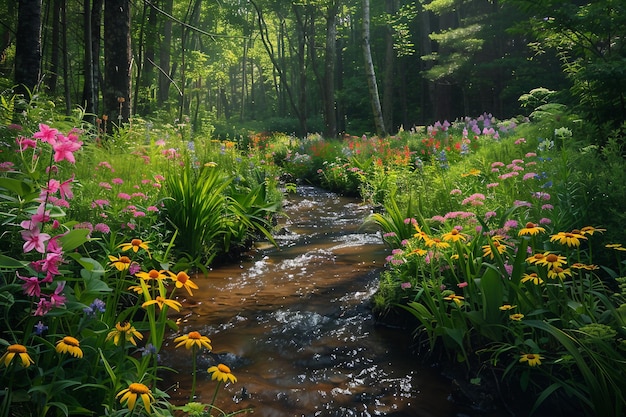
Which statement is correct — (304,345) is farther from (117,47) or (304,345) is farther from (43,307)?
(117,47)

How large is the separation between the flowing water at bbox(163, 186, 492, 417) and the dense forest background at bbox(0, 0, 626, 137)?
7.35ft

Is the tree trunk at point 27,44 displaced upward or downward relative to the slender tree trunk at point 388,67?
downward

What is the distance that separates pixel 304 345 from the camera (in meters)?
2.78

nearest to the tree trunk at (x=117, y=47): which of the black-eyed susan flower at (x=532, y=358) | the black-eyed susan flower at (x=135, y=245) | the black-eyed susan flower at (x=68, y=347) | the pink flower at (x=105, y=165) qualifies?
the pink flower at (x=105, y=165)

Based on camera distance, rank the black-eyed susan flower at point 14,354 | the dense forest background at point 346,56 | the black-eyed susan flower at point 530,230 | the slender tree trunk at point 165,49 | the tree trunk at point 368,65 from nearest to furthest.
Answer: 1. the black-eyed susan flower at point 14,354
2. the black-eyed susan flower at point 530,230
3. the dense forest background at point 346,56
4. the tree trunk at point 368,65
5. the slender tree trunk at point 165,49

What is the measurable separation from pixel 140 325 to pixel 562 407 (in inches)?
76.8

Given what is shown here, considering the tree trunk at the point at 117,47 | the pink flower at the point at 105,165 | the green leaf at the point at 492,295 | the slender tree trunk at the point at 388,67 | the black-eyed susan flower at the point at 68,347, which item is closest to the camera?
the black-eyed susan flower at the point at 68,347

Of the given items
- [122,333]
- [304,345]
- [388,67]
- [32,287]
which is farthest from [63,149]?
[388,67]

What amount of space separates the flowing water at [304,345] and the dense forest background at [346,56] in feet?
7.35

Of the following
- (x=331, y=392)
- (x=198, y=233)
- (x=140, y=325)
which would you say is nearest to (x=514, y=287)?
(x=331, y=392)

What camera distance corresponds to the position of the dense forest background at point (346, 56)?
4.73m

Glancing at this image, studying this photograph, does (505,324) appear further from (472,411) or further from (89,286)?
(89,286)

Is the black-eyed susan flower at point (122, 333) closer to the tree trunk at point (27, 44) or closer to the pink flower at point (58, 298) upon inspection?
the pink flower at point (58, 298)

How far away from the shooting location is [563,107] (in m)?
5.81
